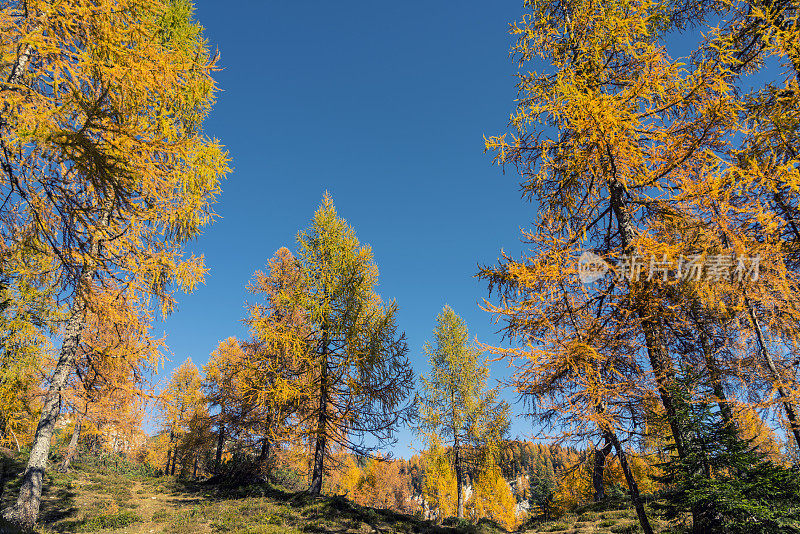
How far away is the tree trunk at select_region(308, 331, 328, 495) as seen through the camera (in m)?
11.2

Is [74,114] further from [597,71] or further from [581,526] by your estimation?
[581,526]

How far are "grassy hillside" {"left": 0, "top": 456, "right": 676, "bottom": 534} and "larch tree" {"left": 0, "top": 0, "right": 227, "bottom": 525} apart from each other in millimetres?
3679

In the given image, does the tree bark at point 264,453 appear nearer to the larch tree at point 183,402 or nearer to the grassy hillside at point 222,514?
the grassy hillside at point 222,514

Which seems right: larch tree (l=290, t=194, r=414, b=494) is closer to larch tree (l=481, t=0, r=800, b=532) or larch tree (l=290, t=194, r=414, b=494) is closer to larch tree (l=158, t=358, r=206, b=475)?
larch tree (l=481, t=0, r=800, b=532)

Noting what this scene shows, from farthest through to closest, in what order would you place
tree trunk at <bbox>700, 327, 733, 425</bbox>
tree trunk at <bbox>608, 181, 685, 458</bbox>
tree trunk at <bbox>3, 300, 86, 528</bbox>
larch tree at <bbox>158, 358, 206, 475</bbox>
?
larch tree at <bbox>158, 358, 206, 475</bbox>, tree trunk at <bbox>3, 300, 86, 528</bbox>, tree trunk at <bbox>700, 327, 733, 425</bbox>, tree trunk at <bbox>608, 181, 685, 458</bbox>

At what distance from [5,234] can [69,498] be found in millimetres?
13097

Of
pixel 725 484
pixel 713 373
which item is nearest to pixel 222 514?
pixel 725 484

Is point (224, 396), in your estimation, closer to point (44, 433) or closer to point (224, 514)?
point (224, 514)

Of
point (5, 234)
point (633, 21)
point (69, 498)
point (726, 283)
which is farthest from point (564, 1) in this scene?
point (69, 498)

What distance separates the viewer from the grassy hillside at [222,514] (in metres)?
9.13
